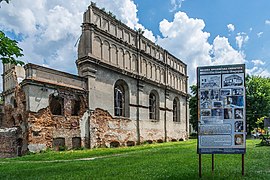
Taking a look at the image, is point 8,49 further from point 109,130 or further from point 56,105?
point 109,130

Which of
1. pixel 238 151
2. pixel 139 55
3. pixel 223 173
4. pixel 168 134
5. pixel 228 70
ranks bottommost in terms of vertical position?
pixel 168 134

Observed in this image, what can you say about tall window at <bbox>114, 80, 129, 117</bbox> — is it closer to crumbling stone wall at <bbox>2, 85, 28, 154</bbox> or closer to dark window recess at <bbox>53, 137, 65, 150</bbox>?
dark window recess at <bbox>53, 137, 65, 150</bbox>

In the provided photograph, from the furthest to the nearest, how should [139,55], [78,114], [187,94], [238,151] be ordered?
[187,94] < [139,55] < [78,114] < [238,151]

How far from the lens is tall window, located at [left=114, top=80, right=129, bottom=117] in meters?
26.9

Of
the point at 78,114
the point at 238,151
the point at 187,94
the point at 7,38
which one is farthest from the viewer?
the point at 187,94

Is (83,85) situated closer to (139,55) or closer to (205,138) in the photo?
(139,55)

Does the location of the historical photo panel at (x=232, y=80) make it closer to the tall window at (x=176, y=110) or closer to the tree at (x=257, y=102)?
the tall window at (x=176, y=110)

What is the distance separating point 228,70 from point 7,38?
6431mm

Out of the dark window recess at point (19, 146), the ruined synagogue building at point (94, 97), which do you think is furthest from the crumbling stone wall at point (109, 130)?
the dark window recess at point (19, 146)

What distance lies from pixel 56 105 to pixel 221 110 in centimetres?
1560

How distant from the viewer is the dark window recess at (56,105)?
67.8ft

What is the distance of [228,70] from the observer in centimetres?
887

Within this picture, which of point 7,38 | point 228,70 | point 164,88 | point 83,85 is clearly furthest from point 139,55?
point 7,38

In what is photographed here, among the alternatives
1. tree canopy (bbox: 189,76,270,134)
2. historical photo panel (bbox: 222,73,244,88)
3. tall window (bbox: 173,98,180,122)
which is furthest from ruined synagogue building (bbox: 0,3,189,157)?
tree canopy (bbox: 189,76,270,134)
